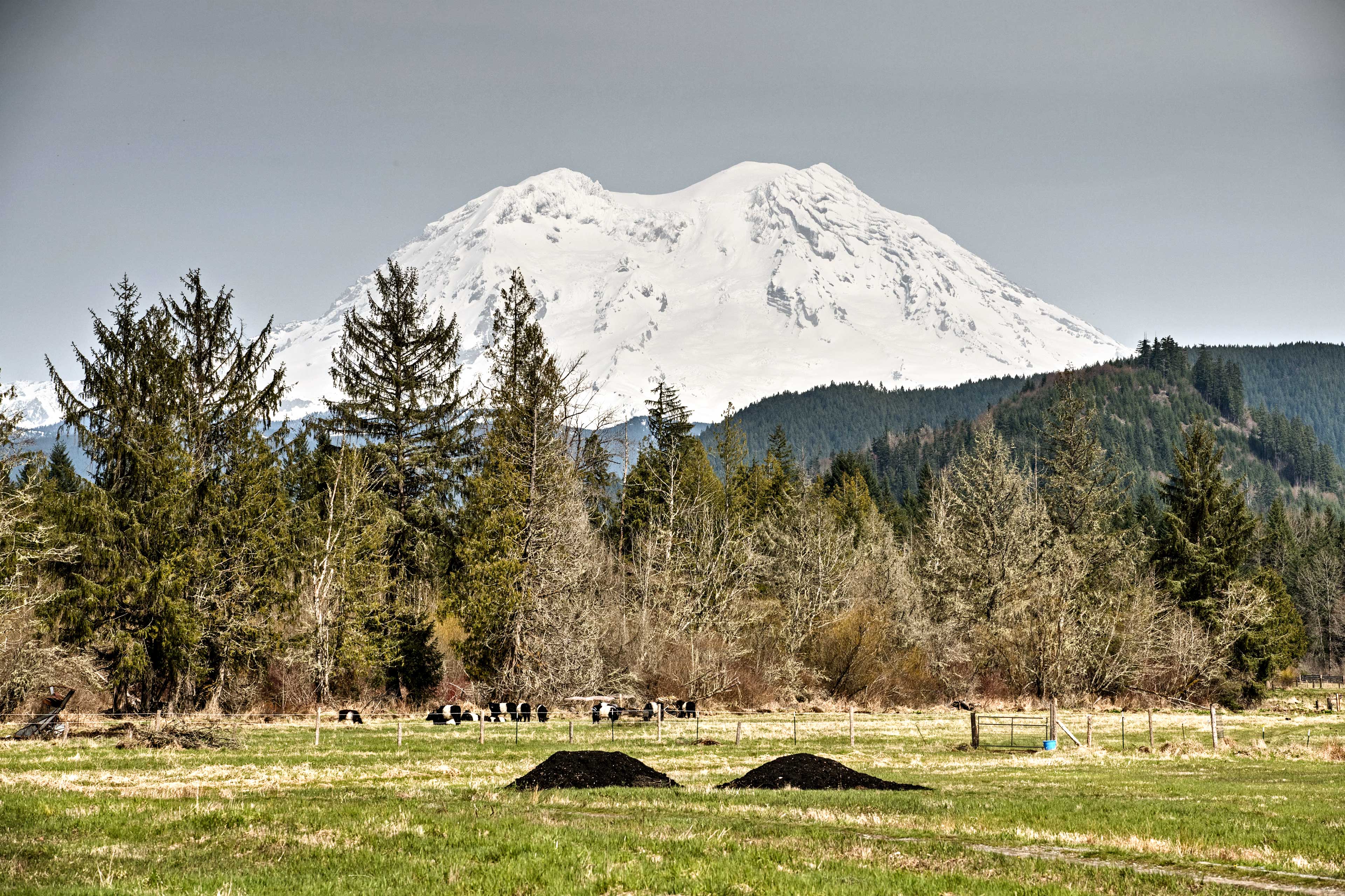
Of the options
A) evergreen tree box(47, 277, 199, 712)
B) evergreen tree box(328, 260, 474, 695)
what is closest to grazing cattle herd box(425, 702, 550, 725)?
evergreen tree box(328, 260, 474, 695)

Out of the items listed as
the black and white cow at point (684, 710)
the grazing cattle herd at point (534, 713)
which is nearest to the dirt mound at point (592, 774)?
the grazing cattle herd at point (534, 713)

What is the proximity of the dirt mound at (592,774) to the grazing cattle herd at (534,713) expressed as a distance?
14915 millimetres

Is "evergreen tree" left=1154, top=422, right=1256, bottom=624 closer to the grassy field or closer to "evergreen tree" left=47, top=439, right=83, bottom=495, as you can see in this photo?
the grassy field

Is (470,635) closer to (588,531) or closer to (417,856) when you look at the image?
(588,531)

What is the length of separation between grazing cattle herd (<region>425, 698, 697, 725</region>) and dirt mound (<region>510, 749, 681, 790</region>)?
14915 mm

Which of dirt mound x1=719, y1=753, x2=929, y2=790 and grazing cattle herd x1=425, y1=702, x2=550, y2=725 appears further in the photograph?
grazing cattle herd x1=425, y1=702, x2=550, y2=725

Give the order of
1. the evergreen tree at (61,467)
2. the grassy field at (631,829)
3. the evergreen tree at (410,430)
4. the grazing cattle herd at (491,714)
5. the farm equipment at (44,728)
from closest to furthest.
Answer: the grassy field at (631,829)
the farm equipment at (44,728)
the grazing cattle herd at (491,714)
the evergreen tree at (410,430)
the evergreen tree at (61,467)

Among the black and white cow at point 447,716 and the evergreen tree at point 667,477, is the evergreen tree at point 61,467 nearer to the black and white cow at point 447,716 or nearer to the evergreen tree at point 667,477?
the black and white cow at point 447,716

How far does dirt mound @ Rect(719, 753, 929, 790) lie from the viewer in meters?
22.4

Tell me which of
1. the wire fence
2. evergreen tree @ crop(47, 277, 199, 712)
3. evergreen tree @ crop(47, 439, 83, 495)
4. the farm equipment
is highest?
Answer: evergreen tree @ crop(47, 439, 83, 495)

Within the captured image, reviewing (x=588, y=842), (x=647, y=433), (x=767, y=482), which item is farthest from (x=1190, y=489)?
(x=588, y=842)

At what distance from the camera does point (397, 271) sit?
2215 inches

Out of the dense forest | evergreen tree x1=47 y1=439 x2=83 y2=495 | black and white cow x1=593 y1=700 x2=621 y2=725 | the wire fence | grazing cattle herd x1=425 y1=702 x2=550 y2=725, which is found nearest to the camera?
the wire fence

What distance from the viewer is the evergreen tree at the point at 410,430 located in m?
51.2
